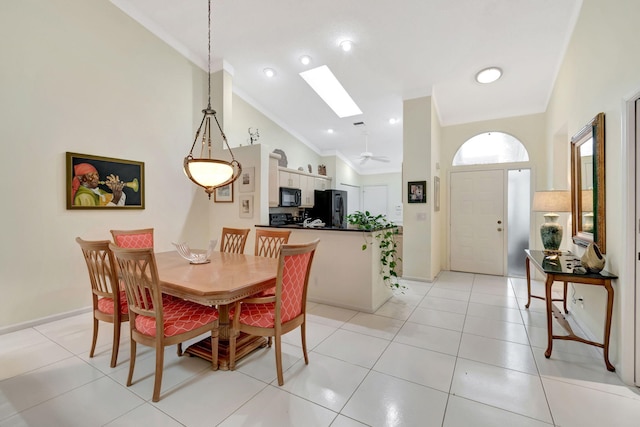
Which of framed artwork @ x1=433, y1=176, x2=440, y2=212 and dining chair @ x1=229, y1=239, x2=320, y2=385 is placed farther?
framed artwork @ x1=433, y1=176, x2=440, y2=212

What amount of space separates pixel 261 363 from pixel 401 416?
1.11 metres

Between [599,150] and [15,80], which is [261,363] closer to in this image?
[599,150]

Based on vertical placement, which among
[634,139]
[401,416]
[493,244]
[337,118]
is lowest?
[401,416]

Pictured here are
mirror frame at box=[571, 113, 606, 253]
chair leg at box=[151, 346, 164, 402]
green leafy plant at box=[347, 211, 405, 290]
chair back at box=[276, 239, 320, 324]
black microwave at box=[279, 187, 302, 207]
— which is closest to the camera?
chair leg at box=[151, 346, 164, 402]

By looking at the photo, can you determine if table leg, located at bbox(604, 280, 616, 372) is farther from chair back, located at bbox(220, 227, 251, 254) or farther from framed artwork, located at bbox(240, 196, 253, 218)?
framed artwork, located at bbox(240, 196, 253, 218)

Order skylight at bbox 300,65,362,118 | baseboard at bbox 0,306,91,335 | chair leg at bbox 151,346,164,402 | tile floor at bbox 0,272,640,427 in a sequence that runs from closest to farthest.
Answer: tile floor at bbox 0,272,640,427
chair leg at bbox 151,346,164,402
baseboard at bbox 0,306,91,335
skylight at bbox 300,65,362,118

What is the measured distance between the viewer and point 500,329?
279cm

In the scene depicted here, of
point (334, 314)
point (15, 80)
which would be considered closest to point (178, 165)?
point (15, 80)

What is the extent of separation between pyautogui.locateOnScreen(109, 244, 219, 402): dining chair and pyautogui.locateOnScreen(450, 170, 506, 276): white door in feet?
15.3

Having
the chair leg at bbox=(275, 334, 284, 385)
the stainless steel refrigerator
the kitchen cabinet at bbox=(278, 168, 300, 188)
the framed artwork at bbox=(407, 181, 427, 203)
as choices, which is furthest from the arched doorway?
the chair leg at bbox=(275, 334, 284, 385)

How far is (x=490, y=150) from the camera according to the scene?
4.98m

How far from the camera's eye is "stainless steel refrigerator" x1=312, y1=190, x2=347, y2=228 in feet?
20.8

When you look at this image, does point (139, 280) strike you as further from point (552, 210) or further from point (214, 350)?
point (552, 210)

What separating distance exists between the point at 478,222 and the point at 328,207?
3.02m
